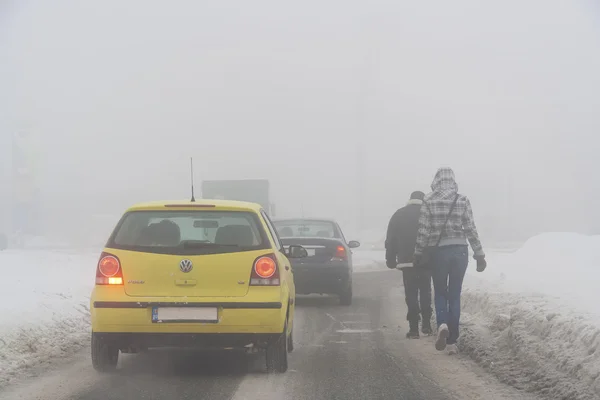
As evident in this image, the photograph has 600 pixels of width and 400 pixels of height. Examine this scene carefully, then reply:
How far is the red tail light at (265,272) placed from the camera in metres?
7.25

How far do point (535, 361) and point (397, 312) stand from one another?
21.5ft

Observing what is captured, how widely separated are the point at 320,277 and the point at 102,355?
24.2 feet

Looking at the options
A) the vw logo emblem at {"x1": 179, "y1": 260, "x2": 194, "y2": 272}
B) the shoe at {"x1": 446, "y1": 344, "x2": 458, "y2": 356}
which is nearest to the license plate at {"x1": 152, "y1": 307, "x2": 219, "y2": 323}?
the vw logo emblem at {"x1": 179, "y1": 260, "x2": 194, "y2": 272}

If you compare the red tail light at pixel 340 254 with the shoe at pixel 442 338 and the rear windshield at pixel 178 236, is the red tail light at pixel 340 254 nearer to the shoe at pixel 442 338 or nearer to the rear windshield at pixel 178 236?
the shoe at pixel 442 338

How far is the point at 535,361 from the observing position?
7523 mm

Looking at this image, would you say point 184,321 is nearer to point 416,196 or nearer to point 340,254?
point 416,196

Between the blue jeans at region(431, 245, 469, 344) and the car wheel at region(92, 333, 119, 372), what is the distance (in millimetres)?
3541

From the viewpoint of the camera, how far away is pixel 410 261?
10305mm

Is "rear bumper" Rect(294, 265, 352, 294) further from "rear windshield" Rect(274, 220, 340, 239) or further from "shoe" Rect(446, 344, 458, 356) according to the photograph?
"shoe" Rect(446, 344, 458, 356)

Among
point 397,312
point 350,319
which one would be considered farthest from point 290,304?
point 397,312

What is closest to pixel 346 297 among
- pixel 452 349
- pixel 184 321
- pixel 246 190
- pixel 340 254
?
pixel 340 254

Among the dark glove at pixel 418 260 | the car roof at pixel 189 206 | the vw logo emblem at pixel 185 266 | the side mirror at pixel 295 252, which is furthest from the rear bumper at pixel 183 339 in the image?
the dark glove at pixel 418 260

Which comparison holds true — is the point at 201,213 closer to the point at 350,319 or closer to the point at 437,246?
the point at 437,246

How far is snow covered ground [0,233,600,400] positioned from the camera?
6.98 meters
